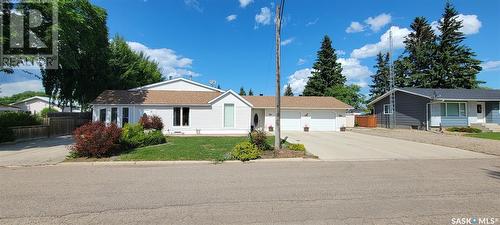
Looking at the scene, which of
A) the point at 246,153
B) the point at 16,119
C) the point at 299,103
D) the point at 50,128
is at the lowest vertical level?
the point at 246,153

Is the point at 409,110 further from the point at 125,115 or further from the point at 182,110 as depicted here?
the point at 125,115

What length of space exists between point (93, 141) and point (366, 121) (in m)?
34.1

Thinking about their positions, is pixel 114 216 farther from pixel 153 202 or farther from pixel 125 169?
pixel 125 169

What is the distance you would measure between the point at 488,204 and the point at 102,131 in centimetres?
1225

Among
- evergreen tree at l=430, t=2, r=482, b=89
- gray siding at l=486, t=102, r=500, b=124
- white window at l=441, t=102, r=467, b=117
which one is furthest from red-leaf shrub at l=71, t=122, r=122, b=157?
evergreen tree at l=430, t=2, r=482, b=89

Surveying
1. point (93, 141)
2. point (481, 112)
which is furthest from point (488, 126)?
point (93, 141)

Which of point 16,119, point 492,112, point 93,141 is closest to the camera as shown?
point 93,141

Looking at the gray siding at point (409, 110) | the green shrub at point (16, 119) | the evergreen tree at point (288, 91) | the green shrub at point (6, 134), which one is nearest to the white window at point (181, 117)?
the green shrub at point (16, 119)

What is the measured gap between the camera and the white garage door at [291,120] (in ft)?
102

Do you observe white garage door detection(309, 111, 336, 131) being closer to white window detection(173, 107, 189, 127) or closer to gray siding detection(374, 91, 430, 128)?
gray siding detection(374, 91, 430, 128)

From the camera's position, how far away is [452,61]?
44.2 metres

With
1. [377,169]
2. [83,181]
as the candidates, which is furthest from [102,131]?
[377,169]

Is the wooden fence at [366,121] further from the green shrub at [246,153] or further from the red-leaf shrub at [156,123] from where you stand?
the green shrub at [246,153]

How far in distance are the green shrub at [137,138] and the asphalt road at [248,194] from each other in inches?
184
